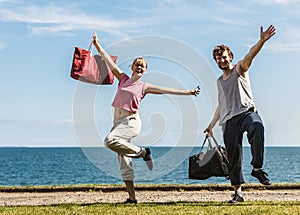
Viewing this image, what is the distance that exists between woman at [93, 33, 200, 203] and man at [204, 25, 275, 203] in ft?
1.66

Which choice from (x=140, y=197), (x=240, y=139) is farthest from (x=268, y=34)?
(x=140, y=197)

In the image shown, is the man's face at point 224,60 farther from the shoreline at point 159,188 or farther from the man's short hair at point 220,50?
the shoreline at point 159,188

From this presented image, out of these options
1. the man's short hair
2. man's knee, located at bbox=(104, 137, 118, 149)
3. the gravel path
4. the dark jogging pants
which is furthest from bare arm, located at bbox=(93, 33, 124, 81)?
the gravel path

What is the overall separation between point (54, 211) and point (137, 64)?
258cm

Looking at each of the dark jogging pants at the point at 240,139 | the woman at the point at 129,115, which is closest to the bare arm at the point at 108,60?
the woman at the point at 129,115

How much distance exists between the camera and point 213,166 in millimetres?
10852

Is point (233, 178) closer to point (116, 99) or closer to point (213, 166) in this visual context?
point (213, 166)

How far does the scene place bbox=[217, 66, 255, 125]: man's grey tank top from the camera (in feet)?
33.1

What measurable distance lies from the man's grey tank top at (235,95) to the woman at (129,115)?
48 centimetres

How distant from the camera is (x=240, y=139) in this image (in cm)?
1028

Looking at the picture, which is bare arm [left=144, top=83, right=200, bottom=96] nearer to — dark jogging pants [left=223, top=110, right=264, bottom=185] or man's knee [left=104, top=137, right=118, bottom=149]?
dark jogging pants [left=223, top=110, right=264, bottom=185]

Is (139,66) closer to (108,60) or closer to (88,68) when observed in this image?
(108,60)

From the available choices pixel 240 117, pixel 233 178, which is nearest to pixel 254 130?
pixel 240 117

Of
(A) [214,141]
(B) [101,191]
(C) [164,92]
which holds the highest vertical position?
(C) [164,92]
